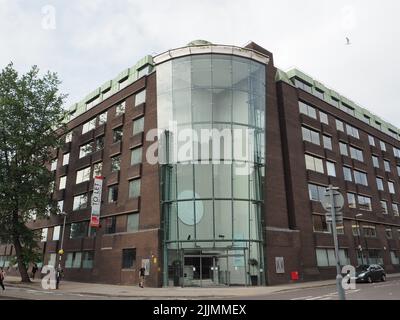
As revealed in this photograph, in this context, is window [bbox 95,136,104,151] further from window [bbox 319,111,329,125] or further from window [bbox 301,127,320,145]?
window [bbox 319,111,329,125]

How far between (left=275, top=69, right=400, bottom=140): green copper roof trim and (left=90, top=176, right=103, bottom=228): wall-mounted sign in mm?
22167

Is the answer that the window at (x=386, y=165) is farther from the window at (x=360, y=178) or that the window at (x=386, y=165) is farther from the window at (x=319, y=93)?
the window at (x=319, y=93)

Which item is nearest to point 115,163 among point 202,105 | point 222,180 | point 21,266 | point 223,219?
point 202,105

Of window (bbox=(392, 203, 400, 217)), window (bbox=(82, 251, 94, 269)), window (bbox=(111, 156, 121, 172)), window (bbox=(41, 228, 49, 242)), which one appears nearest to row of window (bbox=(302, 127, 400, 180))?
window (bbox=(392, 203, 400, 217))

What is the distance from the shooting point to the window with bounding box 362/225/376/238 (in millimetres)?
46112

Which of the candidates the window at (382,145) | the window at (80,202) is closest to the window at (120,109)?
the window at (80,202)

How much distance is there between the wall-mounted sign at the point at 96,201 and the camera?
3694cm

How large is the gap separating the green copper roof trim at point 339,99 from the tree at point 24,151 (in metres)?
26.1

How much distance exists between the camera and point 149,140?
3566 cm

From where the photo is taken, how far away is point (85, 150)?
46.8 m

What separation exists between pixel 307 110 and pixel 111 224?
84.8 ft

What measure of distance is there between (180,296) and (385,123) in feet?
180

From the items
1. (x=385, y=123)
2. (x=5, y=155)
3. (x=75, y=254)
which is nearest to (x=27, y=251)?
(x=75, y=254)

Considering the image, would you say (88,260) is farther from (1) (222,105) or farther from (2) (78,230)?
(1) (222,105)
